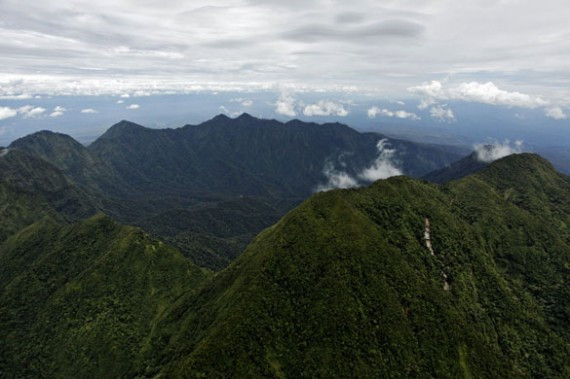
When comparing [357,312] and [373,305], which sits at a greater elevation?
[373,305]

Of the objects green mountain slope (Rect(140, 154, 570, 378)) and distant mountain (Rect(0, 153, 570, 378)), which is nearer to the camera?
green mountain slope (Rect(140, 154, 570, 378))

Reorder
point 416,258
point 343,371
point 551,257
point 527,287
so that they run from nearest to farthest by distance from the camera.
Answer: point 343,371 → point 416,258 → point 527,287 → point 551,257

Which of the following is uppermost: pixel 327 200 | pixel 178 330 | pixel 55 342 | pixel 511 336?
pixel 327 200

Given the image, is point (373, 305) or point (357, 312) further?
point (373, 305)

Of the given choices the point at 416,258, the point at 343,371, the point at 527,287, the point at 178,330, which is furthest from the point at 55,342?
the point at 527,287

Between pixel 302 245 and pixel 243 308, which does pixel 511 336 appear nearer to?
pixel 302 245

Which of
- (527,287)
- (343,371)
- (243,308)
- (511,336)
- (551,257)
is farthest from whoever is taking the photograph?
(551,257)

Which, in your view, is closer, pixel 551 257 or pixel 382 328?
pixel 382 328

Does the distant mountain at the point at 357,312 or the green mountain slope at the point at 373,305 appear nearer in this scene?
the green mountain slope at the point at 373,305
